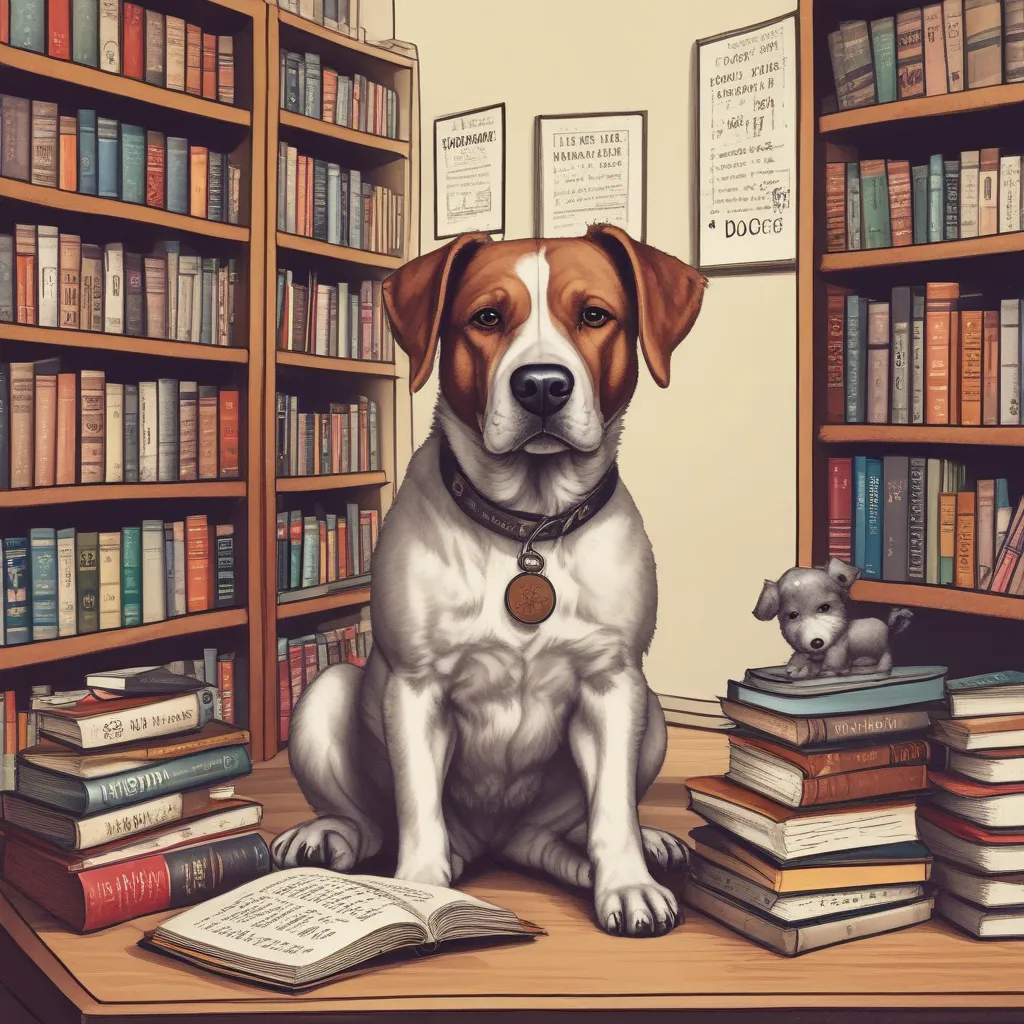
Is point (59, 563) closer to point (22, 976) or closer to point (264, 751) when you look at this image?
point (264, 751)

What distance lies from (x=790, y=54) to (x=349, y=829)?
1.78 metres

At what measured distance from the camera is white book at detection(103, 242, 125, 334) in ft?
6.81

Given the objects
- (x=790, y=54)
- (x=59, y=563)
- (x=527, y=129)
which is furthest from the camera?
(x=527, y=129)

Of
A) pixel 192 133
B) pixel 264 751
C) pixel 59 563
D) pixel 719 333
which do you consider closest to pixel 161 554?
pixel 59 563

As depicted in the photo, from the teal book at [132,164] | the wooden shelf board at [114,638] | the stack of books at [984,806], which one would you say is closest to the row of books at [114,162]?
the teal book at [132,164]

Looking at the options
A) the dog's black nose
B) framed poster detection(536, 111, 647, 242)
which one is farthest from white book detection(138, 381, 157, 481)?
the dog's black nose

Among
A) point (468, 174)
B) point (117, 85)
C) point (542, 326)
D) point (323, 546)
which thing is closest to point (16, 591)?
point (323, 546)

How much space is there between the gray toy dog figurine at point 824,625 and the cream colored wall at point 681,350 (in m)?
0.95

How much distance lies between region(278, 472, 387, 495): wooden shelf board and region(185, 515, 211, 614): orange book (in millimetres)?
182

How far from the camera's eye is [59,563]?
201cm

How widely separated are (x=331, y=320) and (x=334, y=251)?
16cm

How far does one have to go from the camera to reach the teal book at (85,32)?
6.48 ft

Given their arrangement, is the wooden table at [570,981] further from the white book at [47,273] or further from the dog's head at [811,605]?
the white book at [47,273]

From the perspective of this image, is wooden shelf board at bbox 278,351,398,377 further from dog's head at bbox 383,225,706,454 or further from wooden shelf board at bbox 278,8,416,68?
dog's head at bbox 383,225,706,454
